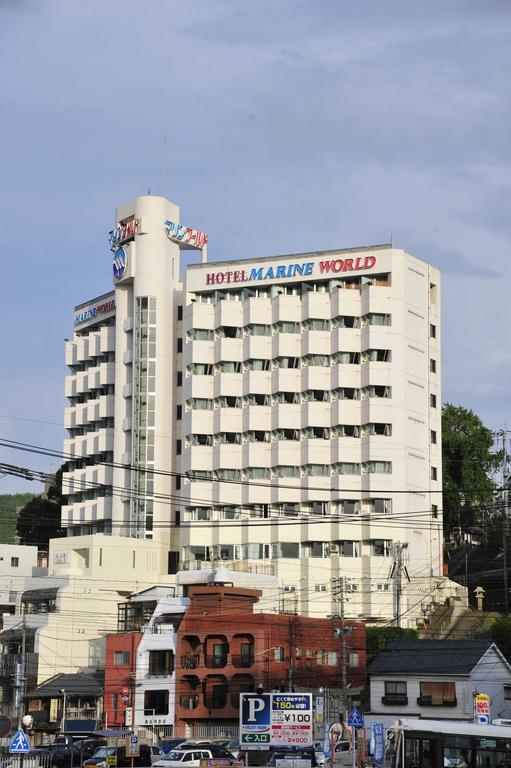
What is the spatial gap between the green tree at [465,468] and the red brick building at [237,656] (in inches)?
1723

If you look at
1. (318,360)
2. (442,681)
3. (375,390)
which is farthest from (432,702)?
(318,360)

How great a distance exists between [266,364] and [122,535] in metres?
25.8

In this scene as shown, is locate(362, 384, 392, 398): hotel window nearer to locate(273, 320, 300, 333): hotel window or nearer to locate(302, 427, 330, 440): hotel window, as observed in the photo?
locate(302, 427, 330, 440): hotel window

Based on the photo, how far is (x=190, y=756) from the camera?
230ft

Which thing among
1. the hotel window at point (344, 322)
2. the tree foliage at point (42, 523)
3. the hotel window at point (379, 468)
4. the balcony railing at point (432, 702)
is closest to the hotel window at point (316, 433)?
the hotel window at point (379, 468)

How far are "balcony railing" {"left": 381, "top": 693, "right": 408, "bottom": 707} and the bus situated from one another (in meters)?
40.5

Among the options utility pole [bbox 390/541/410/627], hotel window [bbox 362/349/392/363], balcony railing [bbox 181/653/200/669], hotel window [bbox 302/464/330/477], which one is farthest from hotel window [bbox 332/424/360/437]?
balcony railing [bbox 181/653/200/669]

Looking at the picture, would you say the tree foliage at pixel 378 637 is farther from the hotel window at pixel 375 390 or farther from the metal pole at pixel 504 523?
the hotel window at pixel 375 390

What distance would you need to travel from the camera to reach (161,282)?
500ft

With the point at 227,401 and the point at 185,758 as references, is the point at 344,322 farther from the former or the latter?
the point at 185,758

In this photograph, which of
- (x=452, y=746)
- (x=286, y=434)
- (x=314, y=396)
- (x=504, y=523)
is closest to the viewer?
(x=452, y=746)

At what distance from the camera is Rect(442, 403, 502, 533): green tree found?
15412 centimetres

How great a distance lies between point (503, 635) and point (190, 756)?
44038mm

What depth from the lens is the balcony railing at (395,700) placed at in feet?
300
